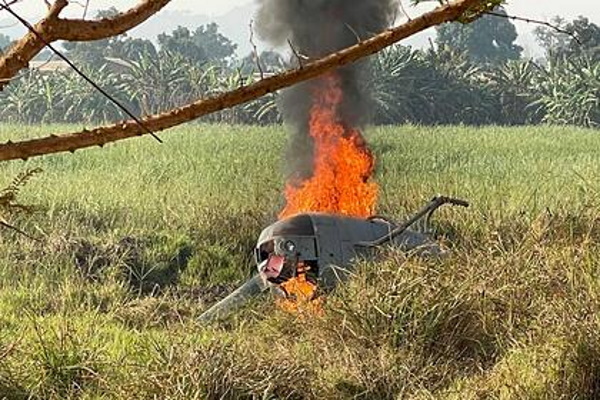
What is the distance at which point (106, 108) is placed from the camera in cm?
2502

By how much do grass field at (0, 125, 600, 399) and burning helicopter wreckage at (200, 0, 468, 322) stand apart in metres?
0.23

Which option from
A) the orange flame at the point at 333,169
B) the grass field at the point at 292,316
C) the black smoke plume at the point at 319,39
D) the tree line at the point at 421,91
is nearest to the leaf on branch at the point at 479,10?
the grass field at the point at 292,316

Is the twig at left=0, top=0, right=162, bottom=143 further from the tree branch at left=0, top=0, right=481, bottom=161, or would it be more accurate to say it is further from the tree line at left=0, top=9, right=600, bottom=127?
the tree line at left=0, top=9, right=600, bottom=127

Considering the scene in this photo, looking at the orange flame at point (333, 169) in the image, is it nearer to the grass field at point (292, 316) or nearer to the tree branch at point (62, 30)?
the grass field at point (292, 316)

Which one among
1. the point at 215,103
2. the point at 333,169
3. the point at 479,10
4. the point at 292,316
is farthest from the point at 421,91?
the point at 215,103

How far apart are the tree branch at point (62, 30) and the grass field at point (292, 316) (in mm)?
1601

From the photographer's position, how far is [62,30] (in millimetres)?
1681

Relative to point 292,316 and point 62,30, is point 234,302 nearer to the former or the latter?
point 292,316

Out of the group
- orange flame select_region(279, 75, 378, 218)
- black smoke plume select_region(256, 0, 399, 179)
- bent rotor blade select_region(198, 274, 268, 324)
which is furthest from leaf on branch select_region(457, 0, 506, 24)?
black smoke plume select_region(256, 0, 399, 179)

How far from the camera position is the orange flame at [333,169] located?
7.98 metres

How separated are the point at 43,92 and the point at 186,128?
7961 millimetres

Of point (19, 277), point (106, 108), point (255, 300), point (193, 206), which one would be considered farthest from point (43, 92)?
point (255, 300)

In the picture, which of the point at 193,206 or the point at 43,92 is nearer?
the point at 193,206

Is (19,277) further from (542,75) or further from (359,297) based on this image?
(542,75)
